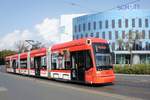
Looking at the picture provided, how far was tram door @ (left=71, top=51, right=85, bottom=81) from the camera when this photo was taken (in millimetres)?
24812

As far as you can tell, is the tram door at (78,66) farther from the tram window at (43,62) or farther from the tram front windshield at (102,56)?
the tram window at (43,62)

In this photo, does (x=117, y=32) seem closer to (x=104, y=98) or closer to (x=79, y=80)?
(x=79, y=80)

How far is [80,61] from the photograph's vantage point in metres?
25.1

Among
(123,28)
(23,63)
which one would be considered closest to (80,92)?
(23,63)

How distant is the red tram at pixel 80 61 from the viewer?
23688mm

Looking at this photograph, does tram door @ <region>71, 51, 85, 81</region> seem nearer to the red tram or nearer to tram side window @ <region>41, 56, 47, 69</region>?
the red tram

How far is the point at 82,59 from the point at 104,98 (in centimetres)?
810

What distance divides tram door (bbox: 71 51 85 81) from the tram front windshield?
1.22m

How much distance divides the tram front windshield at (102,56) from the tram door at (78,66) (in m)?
1.22

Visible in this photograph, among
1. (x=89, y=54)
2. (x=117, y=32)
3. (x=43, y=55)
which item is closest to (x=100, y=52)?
(x=89, y=54)

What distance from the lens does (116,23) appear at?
92.4 meters

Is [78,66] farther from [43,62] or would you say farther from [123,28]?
[123,28]

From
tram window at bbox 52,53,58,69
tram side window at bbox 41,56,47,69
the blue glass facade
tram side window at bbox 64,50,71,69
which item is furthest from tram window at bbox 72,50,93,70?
the blue glass facade

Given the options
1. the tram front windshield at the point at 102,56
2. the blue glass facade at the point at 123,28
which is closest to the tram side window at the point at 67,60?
the tram front windshield at the point at 102,56
